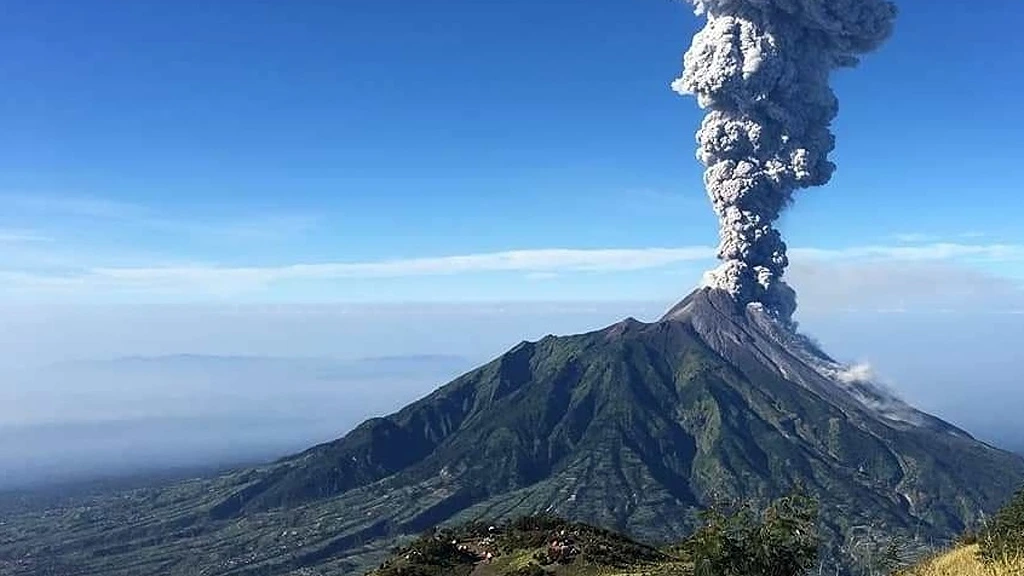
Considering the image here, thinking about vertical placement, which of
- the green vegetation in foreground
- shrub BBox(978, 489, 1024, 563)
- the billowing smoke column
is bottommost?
the green vegetation in foreground

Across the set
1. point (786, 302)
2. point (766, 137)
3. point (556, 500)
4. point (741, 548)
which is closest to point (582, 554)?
point (741, 548)

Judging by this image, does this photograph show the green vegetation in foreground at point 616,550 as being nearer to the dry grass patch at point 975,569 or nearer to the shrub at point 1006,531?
the dry grass patch at point 975,569

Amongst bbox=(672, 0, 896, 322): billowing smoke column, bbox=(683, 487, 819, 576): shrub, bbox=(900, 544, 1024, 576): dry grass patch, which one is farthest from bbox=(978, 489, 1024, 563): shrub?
bbox=(672, 0, 896, 322): billowing smoke column

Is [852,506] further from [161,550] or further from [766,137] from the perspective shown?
[161,550]

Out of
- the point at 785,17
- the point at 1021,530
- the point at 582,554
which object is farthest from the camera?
the point at 785,17

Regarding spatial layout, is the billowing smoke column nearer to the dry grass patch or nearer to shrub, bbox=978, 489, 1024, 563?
shrub, bbox=978, 489, 1024, 563

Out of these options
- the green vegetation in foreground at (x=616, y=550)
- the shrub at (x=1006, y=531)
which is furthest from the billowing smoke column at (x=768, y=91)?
the shrub at (x=1006, y=531)
